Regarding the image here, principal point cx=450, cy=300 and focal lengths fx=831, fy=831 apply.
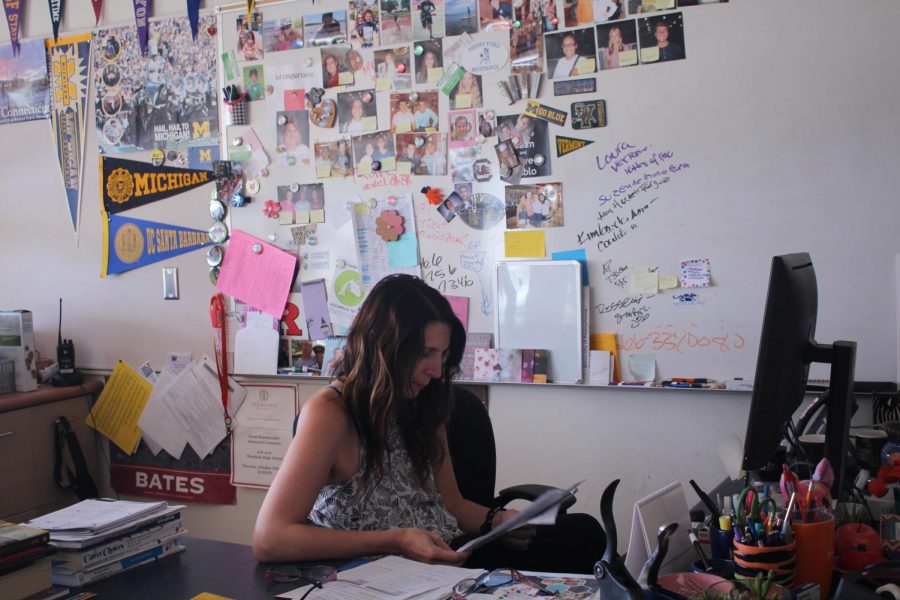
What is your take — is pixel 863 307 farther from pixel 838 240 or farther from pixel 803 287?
pixel 803 287

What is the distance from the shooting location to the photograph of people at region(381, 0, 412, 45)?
2.93 metres

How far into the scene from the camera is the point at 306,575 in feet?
4.80

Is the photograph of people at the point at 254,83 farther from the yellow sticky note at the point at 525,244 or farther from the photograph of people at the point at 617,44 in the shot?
the photograph of people at the point at 617,44

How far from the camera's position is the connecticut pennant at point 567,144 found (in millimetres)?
2742

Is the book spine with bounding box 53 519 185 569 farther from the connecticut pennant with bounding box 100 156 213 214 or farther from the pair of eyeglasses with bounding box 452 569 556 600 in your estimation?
the connecticut pennant with bounding box 100 156 213 214

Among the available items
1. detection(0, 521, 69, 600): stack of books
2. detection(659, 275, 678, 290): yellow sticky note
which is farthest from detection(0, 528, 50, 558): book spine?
detection(659, 275, 678, 290): yellow sticky note

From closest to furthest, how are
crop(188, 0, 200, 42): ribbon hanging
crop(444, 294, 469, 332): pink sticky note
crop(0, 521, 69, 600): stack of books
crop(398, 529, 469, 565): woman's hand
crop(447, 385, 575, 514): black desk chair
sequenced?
crop(0, 521, 69, 600): stack of books → crop(398, 529, 469, 565): woman's hand → crop(447, 385, 575, 514): black desk chair → crop(444, 294, 469, 332): pink sticky note → crop(188, 0, 200, 42): ribbon hanging

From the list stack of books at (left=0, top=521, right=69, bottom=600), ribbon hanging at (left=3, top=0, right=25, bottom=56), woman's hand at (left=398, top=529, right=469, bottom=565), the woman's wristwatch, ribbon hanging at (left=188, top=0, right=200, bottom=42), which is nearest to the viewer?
stack of books at (left=0, top=521, right=69, bottom=600)

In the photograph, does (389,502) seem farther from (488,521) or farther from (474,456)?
(474,456)

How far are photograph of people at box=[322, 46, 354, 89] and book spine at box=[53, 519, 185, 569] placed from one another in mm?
1866

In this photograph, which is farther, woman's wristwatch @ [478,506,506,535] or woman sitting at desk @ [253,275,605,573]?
woman's wristwatch @ [478,506,506,535]

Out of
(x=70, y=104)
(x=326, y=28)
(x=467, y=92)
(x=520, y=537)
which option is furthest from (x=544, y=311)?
(x=70, y=104)

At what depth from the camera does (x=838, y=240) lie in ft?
8.02

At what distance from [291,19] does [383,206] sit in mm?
797
